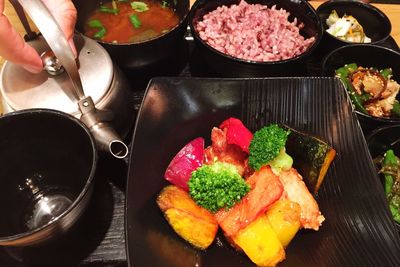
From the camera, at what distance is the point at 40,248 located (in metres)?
1.35

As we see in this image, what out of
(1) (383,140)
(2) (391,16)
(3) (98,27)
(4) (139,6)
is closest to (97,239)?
(3) (98,27)

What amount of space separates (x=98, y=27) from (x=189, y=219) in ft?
4.46

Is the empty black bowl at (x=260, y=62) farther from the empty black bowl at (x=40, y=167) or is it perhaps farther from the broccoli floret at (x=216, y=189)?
the empty black bowl at (x=40, y=167)

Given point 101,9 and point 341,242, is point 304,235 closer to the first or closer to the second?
point 341,242

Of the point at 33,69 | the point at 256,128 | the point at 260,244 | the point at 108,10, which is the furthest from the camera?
the point at 108,10

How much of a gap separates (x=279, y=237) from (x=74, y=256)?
77cm

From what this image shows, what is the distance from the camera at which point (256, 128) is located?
5.36 ft

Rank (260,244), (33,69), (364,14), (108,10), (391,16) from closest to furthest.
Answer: (260,244), (33,69), (108,10), (364,14), (391,16)

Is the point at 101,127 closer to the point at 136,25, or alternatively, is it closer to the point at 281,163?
the point at 281,163

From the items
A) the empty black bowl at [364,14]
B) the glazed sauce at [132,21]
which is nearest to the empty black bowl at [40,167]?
the glazed sauce at [132,21]

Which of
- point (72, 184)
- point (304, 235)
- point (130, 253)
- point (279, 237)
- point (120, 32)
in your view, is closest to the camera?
point (130, 253)

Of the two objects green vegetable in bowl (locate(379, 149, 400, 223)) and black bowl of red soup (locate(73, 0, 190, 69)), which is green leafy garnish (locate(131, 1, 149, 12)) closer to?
black bowl of red soup (locate(73, 0, 190, 69))

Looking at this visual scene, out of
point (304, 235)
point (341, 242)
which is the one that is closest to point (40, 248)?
point (304, 235)

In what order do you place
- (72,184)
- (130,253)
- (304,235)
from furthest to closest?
1. (72,184)
2. (304,235)
3. (130,253)
